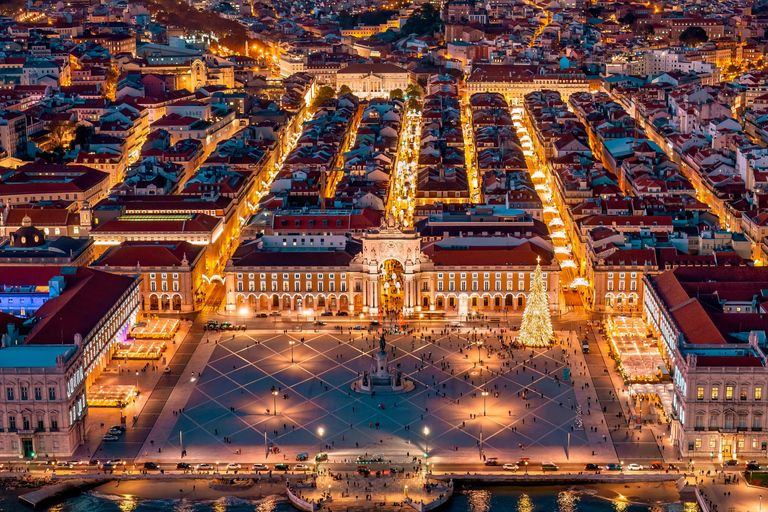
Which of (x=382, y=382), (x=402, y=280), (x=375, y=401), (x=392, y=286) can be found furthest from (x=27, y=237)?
(x=375, y=401)

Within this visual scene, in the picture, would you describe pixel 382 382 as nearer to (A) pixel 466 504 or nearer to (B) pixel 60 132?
(A) pixel 466 504

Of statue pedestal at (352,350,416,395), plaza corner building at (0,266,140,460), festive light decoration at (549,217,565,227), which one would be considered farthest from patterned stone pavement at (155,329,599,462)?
festive light decoration at (549,217,565,227)

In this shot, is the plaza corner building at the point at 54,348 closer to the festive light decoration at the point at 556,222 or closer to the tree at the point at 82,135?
the festive light decoration at the point at 556,222

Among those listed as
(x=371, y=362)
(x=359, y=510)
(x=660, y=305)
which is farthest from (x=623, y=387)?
(x=359, y=510)

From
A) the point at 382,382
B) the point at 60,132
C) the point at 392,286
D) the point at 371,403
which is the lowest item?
the point at 371,403

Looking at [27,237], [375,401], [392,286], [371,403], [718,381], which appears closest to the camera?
[718,381]

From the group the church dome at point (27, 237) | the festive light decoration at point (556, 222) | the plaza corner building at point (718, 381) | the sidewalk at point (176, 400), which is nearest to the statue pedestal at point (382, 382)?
the sidewalk at point (176, 400)

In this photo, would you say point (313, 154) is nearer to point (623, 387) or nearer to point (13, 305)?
point (13, 305)
